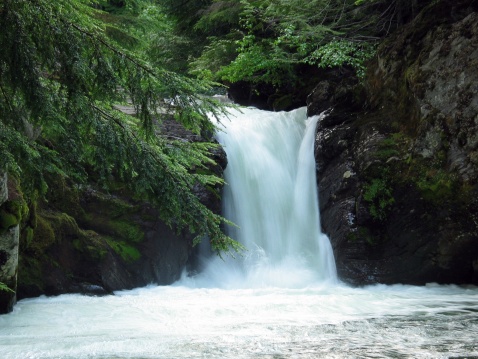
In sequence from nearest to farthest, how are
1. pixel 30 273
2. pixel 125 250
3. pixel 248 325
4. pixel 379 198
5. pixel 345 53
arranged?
pixel 248 325, pixel 30 273, pixel 125 250, pixel 379 198, pixel 345 53

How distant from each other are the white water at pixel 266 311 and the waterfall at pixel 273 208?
26mm

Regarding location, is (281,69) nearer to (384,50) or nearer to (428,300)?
(384,50)

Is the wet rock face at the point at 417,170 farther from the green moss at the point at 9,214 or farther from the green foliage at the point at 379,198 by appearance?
the green moss at the point at 9,214

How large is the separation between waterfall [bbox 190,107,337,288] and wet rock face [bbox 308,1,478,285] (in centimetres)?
59

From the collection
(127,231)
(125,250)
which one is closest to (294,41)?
(127,231)

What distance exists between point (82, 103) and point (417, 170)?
6.84 meters

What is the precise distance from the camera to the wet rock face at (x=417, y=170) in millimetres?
9320

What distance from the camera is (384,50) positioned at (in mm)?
12000

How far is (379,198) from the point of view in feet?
33.0

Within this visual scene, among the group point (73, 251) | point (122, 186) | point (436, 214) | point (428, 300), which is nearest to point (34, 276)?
point (73, 251)

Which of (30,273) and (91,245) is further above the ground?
(91,245)

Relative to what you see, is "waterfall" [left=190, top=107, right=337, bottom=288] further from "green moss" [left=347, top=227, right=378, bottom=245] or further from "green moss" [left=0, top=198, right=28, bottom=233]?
"green moss" [left=0, top=198, right=28, bottom=233]

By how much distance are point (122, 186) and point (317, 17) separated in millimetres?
6874

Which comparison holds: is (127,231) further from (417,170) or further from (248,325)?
(417,170)
